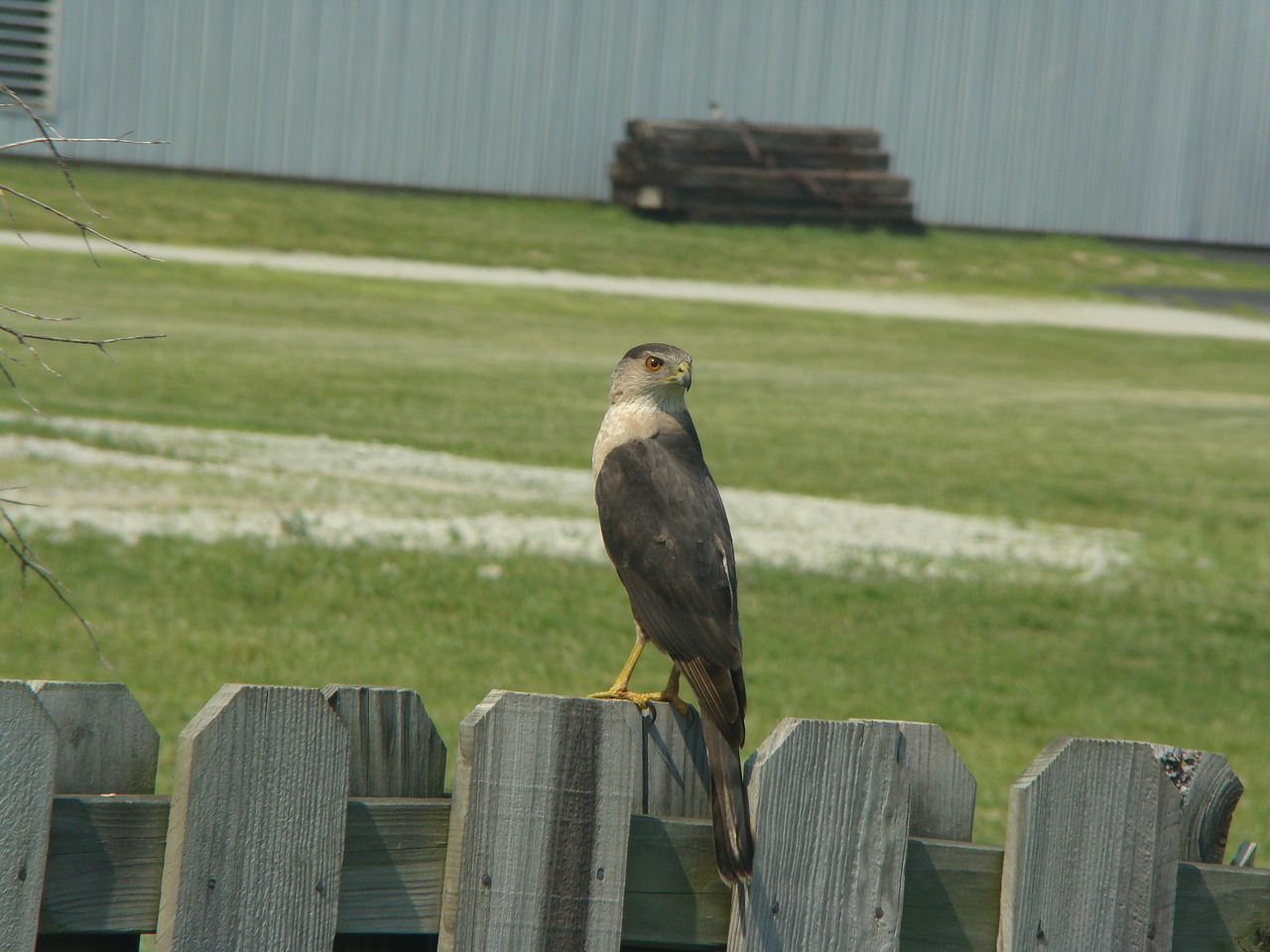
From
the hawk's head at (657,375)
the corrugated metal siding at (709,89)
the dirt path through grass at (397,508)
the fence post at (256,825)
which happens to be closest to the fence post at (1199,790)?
the hawk's head at (657,375)

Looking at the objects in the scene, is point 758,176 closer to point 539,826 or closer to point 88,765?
point 539,826

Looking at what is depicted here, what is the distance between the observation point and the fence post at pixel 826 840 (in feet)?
7.43

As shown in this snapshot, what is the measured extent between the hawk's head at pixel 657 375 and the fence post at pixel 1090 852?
1.14 meters

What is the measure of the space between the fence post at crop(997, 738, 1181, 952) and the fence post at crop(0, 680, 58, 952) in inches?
56.4

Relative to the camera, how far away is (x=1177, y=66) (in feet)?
88.2

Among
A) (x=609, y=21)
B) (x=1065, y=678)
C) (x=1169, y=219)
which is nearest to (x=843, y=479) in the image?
(x=1065, y=678)

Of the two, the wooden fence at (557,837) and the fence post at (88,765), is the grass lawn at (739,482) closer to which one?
the wooden fence at (557,837)

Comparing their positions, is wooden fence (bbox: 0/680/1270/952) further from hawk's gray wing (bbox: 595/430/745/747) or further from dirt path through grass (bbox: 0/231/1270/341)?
dirt path through grass (bbox: 0/231/1270/341)

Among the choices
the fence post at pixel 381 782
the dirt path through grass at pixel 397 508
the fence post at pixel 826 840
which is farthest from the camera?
the dirt path through grass at pixel 397 508

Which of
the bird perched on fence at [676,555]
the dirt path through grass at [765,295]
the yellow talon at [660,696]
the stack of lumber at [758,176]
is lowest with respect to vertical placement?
the yellow talon at [660,696]

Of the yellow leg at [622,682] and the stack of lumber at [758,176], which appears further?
the stack of lumber at [758,176]

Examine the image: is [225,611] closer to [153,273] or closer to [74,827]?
[74,827]

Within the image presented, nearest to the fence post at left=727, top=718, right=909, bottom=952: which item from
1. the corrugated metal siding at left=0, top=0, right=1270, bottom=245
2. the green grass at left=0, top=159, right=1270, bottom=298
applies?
the green grass at left=0, top=159, right=1270, bottom=298

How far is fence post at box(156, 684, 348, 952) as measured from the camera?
203 centimetres
